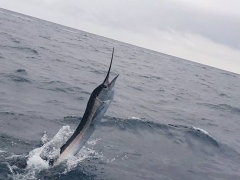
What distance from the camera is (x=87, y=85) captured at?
1959 centimetres

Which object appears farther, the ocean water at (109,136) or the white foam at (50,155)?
the ocean water at (109,136)

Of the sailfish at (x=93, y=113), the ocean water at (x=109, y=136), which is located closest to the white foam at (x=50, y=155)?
the ocean water at (x=109, y=136)

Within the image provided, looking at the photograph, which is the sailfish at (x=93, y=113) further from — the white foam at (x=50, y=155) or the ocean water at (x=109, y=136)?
the ocean water at (x=109, y=136)

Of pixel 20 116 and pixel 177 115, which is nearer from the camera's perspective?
pixel 20 116

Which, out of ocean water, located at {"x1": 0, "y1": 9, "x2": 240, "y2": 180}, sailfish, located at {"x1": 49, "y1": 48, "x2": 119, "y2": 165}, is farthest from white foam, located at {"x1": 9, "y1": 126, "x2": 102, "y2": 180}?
sailfish, located at {"x1": 49, "y1": 48, "x2": 119, "y2": 165}

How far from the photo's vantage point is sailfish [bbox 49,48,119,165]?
5.49 metres

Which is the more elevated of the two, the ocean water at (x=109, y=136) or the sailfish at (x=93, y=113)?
the sailfish at (x=93, y=113)

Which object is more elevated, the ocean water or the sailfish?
the sailfish

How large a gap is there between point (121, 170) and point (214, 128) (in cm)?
941

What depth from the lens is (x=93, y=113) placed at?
19.2 feet

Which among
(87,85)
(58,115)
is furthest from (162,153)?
(87,85)

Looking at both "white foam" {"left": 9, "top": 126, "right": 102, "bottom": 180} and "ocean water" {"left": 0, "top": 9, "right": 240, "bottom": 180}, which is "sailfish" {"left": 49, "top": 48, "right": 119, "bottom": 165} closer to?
"white foam" {"left": 9, "top": 126, "right": 102, "bottom": 180}

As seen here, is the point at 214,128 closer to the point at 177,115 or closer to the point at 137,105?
the point at 177,115

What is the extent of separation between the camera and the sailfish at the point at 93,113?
5489mm
